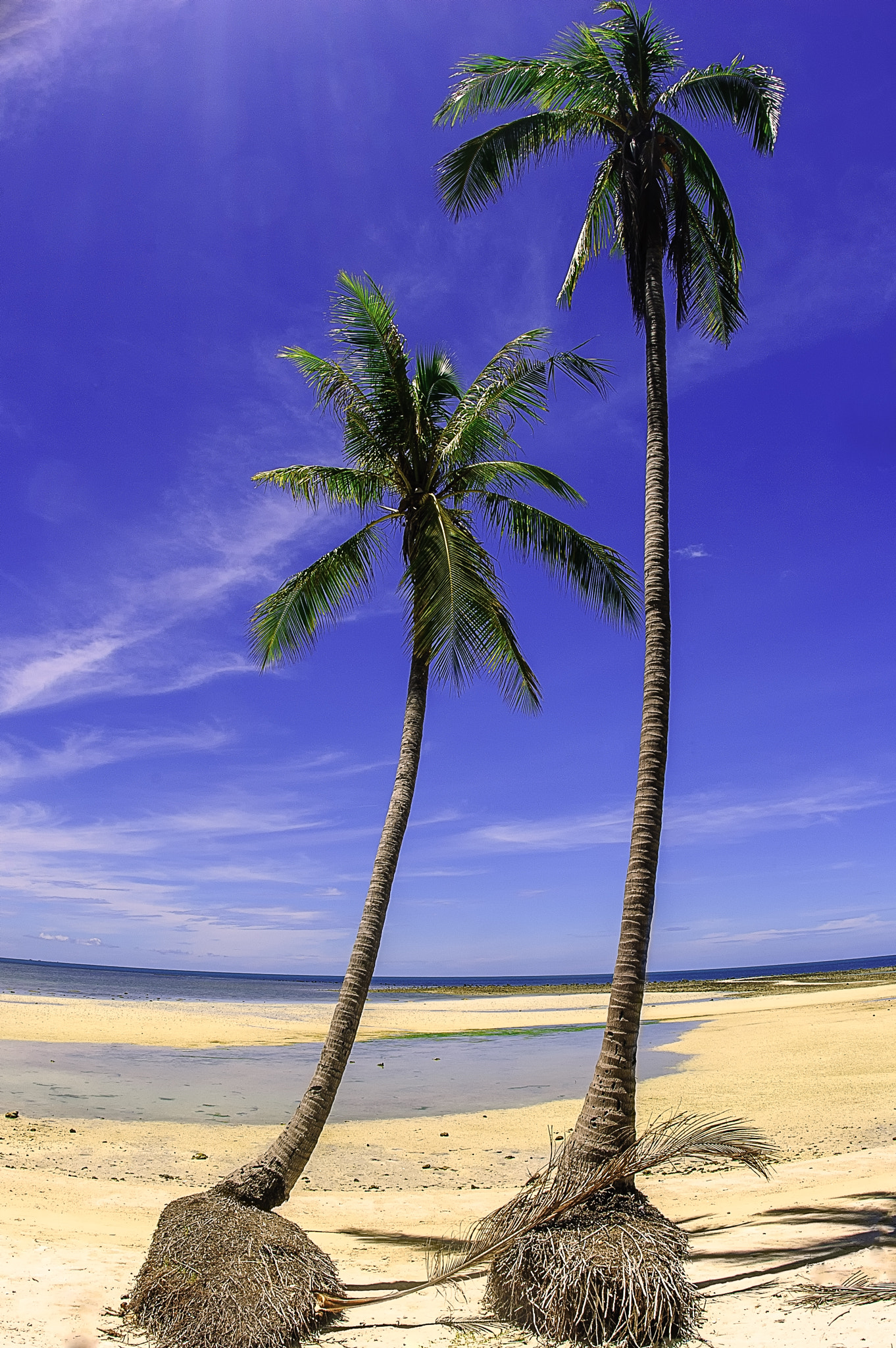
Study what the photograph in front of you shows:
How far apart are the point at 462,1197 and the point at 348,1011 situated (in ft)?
12.6

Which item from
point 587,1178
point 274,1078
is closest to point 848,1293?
point 587,1178

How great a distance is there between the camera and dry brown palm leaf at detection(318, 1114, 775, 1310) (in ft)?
17.5

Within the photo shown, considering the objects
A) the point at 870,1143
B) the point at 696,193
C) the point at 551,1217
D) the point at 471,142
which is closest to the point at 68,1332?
the point at 551,1217

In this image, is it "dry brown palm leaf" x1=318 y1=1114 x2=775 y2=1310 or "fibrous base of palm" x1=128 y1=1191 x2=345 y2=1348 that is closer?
"fibrous base of palm" x1=128 y1=1191 x2=345 y2=1348

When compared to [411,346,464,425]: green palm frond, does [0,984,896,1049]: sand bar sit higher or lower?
lower

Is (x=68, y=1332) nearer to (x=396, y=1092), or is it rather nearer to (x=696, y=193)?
(x=696, y=193)

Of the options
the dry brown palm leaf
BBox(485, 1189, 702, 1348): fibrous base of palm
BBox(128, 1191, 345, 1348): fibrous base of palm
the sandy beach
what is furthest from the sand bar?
BBox(485, 1189, 702, 1348): fibrous base of palm

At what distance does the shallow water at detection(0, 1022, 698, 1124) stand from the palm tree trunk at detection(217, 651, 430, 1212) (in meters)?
7.83

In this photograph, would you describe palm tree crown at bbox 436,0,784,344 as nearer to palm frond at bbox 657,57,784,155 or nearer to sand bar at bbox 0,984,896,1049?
palm frond at bbox 657,57,784,155

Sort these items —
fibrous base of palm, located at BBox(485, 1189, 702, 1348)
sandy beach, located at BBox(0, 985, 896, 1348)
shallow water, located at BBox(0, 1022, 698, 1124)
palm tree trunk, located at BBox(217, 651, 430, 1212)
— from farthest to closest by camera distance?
shallow water, located at BBox(0, 1022, 698, 1124) < palm tree trunk, located at BBox(217, 651, 430, 1212) < sandy beach, located at BBox(0, 985, 896, 1348) < fibrous base of palm, located at BBox(485, 1189, 702, 1348)

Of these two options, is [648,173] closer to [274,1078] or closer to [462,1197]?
[462,1197]

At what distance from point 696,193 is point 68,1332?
1106cm

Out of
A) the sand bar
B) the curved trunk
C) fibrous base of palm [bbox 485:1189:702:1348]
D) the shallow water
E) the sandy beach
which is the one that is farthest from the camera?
the sand bar

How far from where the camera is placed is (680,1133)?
5418 mm
